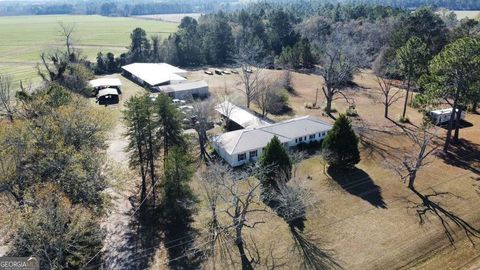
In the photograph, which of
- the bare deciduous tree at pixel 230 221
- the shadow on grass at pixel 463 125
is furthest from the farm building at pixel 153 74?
the bare deciduous tree at pixel 230 221

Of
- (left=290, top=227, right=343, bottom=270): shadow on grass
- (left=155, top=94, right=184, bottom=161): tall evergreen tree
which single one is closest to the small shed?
(left=155, top=94, right=184, bottom=161): tall evergreen tree

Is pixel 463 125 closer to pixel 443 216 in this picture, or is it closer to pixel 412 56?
pixel 412 56

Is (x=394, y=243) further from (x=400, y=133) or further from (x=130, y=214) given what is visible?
(x=400, y=133)

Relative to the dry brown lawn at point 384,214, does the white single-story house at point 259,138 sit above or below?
above

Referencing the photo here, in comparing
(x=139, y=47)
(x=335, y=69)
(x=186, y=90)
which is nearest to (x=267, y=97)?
(x=335, y=69)

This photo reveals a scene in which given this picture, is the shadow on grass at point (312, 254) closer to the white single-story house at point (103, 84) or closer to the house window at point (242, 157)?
the house window at point (242, 157)

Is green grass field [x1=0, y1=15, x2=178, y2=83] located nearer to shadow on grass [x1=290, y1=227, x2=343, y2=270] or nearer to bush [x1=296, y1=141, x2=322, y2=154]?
bush [x1=296, y1=141, x2=322, y2=154]
